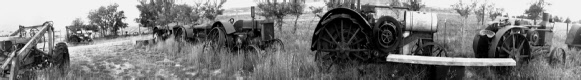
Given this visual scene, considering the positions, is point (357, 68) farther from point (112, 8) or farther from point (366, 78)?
point (112, 8)

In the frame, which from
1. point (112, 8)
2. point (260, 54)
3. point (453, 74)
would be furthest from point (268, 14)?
point (112, 8)

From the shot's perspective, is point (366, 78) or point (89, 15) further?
point (89, 15)

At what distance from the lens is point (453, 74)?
4.59 meters

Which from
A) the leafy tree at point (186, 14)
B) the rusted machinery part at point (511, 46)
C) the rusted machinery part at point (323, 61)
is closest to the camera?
the rusted machinery part at point (511, 46)

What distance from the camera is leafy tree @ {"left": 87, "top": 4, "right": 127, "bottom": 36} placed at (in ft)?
108

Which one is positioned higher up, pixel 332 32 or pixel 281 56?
pixel 332 32

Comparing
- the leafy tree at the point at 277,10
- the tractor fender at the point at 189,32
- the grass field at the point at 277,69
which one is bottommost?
→ the grass field at the point at 277,69

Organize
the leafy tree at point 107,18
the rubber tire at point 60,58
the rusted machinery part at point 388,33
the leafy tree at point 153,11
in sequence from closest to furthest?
1. the rusted machinery part at point 388,33
2. the rubber tire at point 60,58
3. the leafy tree at point 153,11
4. the leafy tree at point 107,18

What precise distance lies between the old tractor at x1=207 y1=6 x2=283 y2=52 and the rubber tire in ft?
9.74

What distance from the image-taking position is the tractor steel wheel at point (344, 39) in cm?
562

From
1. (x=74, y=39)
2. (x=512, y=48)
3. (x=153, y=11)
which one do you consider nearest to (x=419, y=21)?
(x=512, y=48)

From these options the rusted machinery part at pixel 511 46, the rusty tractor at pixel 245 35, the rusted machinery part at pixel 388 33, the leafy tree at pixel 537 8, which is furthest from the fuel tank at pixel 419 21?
the leafy tree at pixel 537 8

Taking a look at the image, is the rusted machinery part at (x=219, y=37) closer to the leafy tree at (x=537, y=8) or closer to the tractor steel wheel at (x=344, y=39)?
the tractor steel wheel at (x=344, y=39)

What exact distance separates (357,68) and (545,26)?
4096 mm
